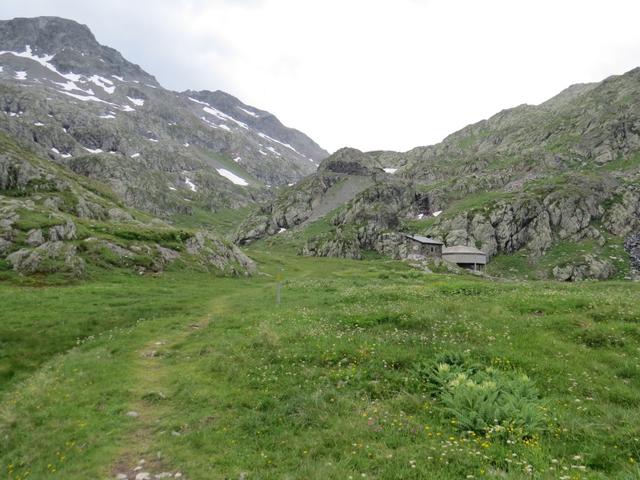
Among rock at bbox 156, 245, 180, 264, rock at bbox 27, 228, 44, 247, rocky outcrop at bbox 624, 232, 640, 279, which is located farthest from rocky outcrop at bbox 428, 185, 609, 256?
rock at bbox 27, 228, 44, 247

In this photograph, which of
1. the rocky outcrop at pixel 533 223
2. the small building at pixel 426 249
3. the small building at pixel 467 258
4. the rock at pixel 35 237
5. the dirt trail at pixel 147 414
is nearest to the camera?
the dirt trail at pixel 147 414

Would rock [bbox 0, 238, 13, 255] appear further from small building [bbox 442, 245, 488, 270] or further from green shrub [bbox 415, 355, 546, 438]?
small building [bbox 442, 245, 488, 270]

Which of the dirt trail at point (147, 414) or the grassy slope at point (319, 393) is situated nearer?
the grassy slope at point (319, 393)

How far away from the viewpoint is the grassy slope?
32.1ft

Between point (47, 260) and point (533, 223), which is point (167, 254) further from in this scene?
point (533, 223)

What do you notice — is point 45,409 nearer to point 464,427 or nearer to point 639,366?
point 464,427

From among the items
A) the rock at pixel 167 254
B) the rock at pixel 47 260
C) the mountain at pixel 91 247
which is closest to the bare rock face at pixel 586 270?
the mountain at pixel 91 247

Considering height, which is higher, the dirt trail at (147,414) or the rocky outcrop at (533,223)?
the rocky outcrop at (533,223)

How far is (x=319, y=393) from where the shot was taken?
13.6m

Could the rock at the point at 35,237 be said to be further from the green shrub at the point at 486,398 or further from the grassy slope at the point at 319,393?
the green shrub at the point at 486,398

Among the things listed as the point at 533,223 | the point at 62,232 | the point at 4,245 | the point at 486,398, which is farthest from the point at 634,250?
the point at 4,245

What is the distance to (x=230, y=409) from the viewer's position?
13664mm

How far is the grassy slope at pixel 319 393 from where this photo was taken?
980cm

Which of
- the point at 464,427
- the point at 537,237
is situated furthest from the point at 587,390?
the point at 537,237
